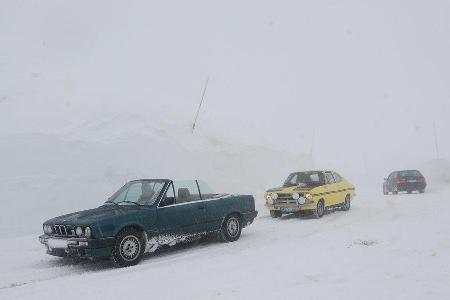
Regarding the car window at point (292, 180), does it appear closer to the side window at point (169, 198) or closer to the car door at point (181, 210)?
the car door at point (181, 210)

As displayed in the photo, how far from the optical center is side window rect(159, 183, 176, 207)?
8.40m

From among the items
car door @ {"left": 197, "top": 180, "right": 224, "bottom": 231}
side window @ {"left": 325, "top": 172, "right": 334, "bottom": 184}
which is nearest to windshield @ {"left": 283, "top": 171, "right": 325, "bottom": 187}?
side window @ {"left": 325, "top": 172, "right": 334, "bottom": 184}

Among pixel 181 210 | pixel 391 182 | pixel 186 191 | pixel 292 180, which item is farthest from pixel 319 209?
pixel 391 182

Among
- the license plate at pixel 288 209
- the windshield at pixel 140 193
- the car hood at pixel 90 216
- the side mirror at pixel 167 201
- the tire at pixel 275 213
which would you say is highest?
the windshield at pixel 140 193

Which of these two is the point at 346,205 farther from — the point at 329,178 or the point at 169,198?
the point at 169,198

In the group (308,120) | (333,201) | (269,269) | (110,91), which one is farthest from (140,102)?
(308,120)

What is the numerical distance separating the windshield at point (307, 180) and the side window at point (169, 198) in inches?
250

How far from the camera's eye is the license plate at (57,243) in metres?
7.32

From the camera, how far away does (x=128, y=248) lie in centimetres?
761

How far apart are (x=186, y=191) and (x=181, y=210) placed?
0.51 meters

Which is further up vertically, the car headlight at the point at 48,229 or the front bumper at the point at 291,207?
the car headlight at the point at 48,229

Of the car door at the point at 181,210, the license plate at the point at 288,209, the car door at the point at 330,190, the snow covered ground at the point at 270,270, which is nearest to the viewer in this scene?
the snow covered ground at the point at 270,270

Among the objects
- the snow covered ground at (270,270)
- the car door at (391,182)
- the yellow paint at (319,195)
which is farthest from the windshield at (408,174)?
the snow covered ground at (270,270)

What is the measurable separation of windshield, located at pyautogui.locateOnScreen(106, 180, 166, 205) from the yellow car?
5549 mm
